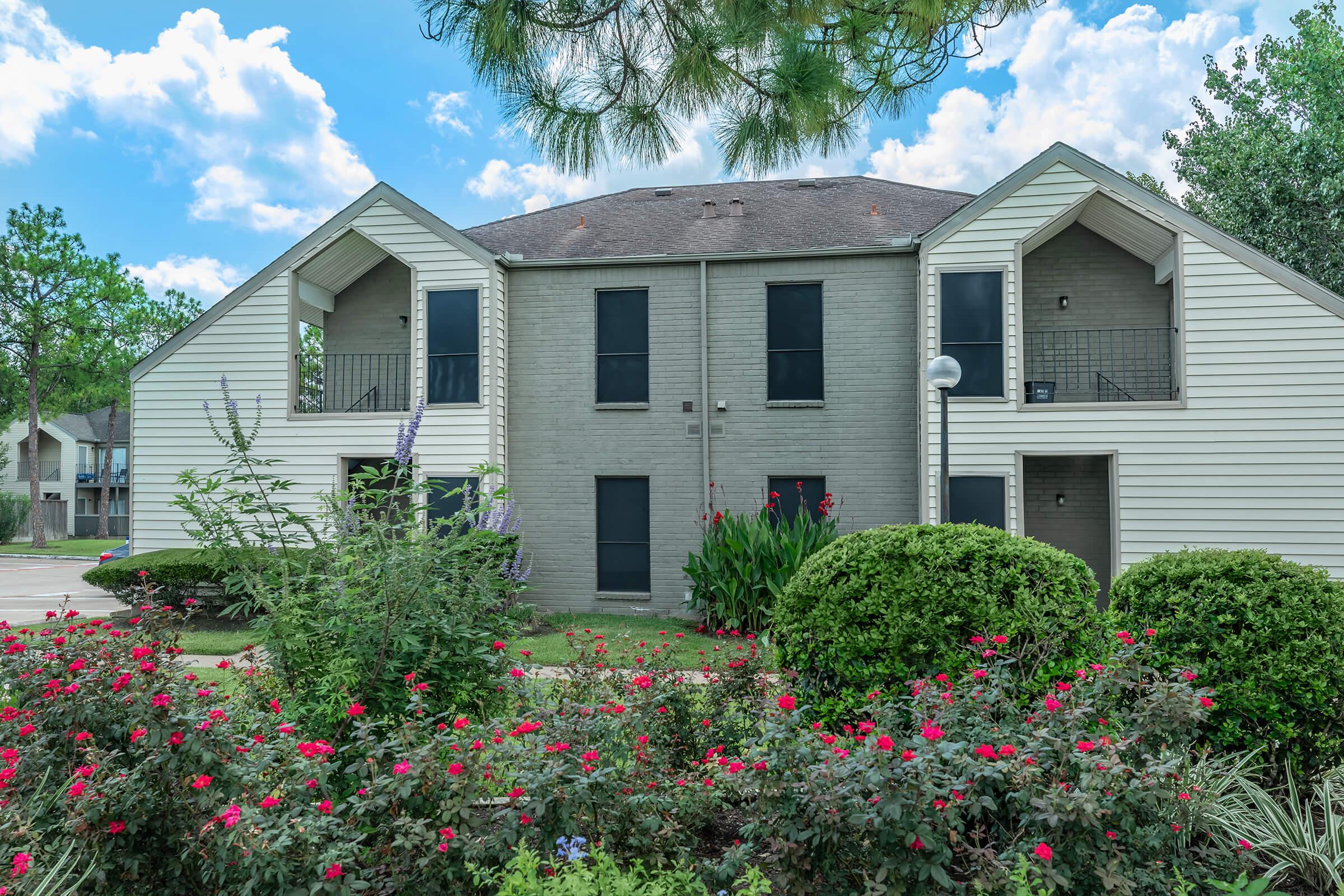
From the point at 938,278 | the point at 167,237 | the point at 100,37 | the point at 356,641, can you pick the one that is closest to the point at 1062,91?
the point at 938,278

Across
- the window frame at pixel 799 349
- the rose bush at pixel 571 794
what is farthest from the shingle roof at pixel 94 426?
the rose bush at pixel 571 794

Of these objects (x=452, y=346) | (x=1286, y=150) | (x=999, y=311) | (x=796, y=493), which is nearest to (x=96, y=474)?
(x=452, y=346)

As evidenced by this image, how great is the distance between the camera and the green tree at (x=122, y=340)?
30.4 meters

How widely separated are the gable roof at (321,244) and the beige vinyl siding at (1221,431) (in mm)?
7771

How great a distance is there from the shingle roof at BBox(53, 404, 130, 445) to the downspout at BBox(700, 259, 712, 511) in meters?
42.2

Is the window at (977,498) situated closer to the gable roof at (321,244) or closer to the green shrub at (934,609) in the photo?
the green shrub at (934,609)

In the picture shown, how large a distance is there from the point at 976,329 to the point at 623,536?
6181mm

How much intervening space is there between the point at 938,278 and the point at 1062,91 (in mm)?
2737

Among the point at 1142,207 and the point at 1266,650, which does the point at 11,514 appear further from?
the point at 1266,650

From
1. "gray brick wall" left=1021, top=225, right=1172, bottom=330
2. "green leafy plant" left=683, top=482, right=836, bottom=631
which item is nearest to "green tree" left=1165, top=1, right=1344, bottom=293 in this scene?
"gray brick wall" left=1021, top=225, right=1172, bottom=330

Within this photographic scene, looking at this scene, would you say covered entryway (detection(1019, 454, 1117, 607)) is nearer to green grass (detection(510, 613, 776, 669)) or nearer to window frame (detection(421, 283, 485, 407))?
green grass (detection(510, 613, 776, 669))

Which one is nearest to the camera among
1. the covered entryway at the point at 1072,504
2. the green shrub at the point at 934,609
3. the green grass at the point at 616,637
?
the green shrub at the point at 934,609

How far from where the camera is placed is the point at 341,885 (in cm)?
229

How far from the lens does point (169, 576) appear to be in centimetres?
1055
